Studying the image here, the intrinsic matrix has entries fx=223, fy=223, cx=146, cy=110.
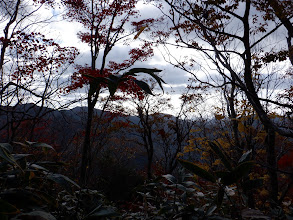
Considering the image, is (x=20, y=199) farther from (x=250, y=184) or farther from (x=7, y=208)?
(x=250, y=184)

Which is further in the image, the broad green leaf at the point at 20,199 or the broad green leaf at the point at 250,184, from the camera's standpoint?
the broad green leaf at the point at 250,184

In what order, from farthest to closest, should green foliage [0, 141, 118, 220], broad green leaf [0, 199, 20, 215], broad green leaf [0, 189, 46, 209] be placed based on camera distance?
broad green leaf [0, 189, 46, 209] → green foliage [0, 141, 118, 220] → broad green leaf [0, 199, 20, 215]

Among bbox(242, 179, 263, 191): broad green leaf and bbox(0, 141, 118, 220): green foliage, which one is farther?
bbox(242, 179, 263, 191): broad green leaf

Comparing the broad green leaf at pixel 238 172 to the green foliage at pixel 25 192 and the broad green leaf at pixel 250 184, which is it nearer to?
the broad green leaf at pixel 250 184

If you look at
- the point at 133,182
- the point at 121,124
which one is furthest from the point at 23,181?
the point at 133,182

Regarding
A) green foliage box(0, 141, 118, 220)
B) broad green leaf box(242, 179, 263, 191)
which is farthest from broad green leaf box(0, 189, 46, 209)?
broad green leaf box(242, 179, 263, 191)

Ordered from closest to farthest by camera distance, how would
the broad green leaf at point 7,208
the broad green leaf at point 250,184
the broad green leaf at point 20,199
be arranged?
the broad green leaf at point 7,208 < the broad green leaf at point 20,199 < the broad green leaf at point 250,184

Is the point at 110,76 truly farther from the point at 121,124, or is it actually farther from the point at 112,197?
the point at 112,197

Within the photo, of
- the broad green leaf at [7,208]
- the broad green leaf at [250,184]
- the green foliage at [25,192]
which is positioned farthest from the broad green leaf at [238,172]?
the broad green leaf at [7,208]

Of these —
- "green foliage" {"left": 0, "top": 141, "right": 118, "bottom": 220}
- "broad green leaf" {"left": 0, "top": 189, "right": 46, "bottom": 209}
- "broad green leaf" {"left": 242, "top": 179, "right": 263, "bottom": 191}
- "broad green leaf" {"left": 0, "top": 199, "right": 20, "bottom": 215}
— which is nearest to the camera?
"broad green leaf" {"left": 0, "top": 199, "right": 20, "bottom": 215}

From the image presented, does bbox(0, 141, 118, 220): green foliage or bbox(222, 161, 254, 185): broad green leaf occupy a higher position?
bbox(222, 161, 254, 185): broad green leaf

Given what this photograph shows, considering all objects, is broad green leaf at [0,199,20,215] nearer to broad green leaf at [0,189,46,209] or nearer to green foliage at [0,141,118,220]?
green foliage at [0,141,118,220]

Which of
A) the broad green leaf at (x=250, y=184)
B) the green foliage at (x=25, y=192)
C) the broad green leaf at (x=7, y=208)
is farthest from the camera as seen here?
the broad green leaf at (x=250, y=184)

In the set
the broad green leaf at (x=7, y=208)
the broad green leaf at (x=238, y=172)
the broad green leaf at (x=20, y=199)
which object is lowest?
the broad green leaf at (x=20, y=199)
